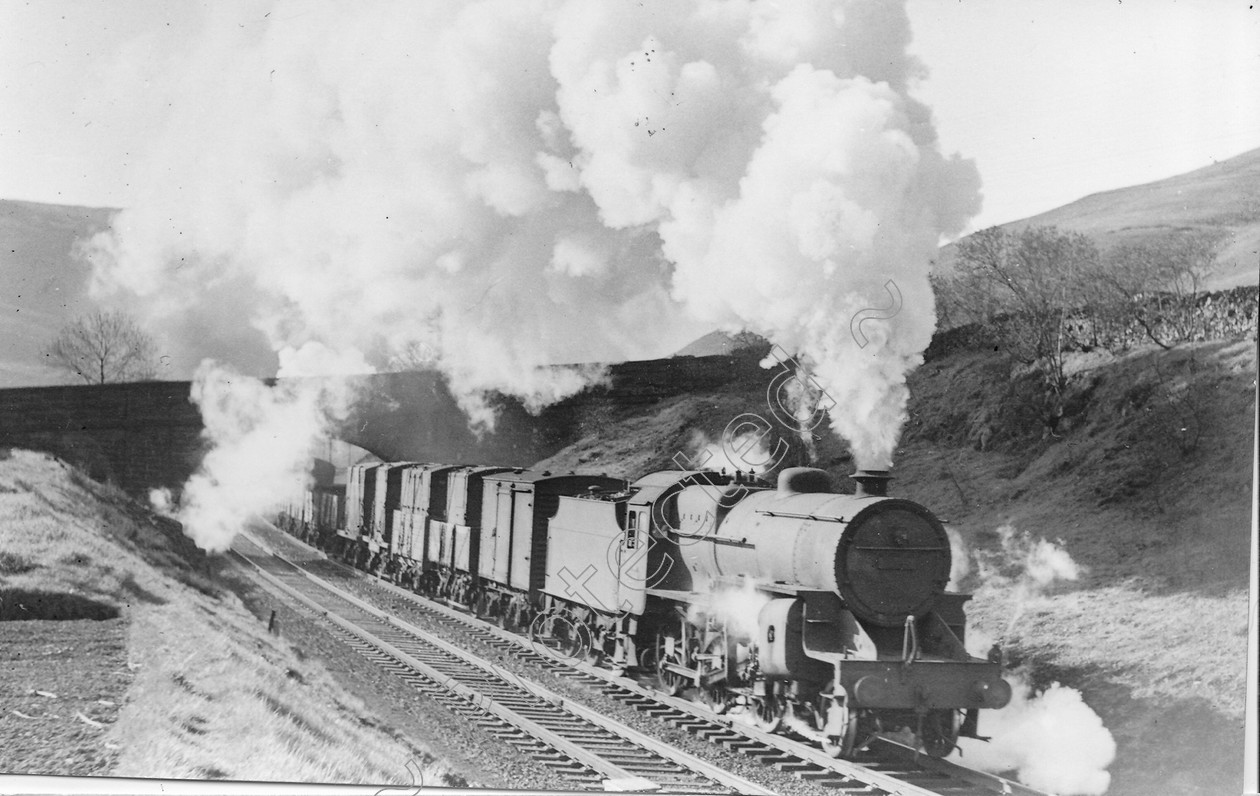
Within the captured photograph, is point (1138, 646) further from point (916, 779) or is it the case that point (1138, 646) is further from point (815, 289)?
point (815, 289)

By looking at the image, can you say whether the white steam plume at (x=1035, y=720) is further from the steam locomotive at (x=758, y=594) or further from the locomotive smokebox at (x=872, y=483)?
the locomotive smokebox at (x=872, y=483)

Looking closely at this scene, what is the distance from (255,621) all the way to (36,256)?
4096mm

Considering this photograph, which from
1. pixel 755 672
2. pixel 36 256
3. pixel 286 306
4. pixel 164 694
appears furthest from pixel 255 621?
pixel 755 672

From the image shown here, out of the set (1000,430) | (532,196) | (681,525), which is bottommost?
(681,525)

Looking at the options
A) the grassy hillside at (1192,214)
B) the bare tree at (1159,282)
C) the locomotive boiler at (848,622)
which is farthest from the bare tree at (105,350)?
the bare tree at (1159,282)

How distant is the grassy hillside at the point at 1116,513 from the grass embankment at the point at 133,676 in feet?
13.0

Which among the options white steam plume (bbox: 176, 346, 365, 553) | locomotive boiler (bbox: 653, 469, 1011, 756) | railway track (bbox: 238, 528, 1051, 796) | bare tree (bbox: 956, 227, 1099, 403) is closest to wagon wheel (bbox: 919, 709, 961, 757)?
locomotive boiler (bbox: 653, 469, 1011, 756)

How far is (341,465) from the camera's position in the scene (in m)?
16.3

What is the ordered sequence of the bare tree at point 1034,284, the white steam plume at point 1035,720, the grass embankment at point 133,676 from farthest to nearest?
the bare tree at point 1034,284
the grass embankment at point 133,676
the white steam plume at point 1035,720

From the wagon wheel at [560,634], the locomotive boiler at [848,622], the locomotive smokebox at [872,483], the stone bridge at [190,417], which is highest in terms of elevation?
the stone bridge at [190,417]

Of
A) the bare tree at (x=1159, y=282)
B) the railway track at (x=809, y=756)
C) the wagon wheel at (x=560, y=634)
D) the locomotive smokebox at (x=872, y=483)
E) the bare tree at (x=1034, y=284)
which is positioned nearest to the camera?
the railway track at (x=809, y=756)

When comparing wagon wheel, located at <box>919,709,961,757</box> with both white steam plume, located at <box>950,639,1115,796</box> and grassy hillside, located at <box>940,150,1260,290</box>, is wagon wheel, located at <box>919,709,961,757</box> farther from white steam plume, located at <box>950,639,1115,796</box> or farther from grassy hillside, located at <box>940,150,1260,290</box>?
Answer: grassy hillside, located at <box>940,150,1260,290</box>

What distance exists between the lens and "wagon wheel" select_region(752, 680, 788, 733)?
283 inches

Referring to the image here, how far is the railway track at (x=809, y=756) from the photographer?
6430mm
